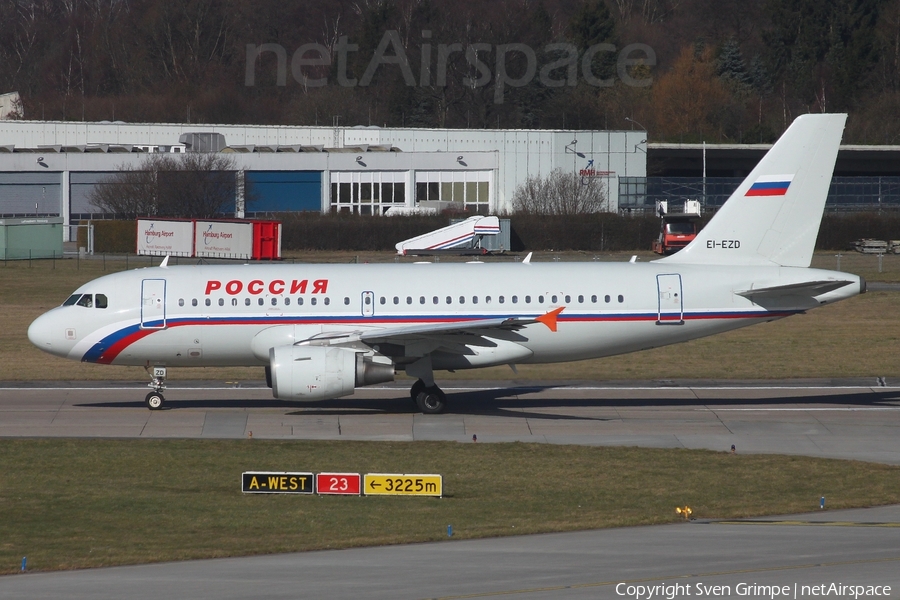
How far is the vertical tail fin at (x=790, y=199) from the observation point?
28.6 meters

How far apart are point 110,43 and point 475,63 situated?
47745mm

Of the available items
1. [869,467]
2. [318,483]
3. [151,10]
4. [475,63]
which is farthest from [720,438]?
[151,10]

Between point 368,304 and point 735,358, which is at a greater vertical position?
point 368,304

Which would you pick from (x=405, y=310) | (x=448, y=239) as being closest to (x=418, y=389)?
(x=405, y=310)

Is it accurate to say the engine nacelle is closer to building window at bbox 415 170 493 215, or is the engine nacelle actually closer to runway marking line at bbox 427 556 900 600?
runway marking line at bbox 427 556 900 600

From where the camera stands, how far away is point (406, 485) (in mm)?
19484

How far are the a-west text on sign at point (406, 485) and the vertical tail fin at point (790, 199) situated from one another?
1261 cm

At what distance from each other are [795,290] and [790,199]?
2642 millimetres

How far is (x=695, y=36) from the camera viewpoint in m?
144

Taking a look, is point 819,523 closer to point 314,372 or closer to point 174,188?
point 314,372

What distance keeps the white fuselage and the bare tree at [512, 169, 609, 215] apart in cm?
6218

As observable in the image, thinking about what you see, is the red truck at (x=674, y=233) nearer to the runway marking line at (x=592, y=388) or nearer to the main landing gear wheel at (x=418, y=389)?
the runway marking line at (x=592, y=388)

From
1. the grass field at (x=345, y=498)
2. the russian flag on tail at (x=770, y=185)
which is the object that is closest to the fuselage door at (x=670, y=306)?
the russian flag on tail at (x=770, y=185)

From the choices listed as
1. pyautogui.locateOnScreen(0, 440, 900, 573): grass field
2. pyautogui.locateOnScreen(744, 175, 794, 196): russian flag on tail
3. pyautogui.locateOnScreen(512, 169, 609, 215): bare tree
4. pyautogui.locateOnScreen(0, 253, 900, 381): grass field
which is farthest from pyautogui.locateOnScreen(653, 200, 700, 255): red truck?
pyautogui.locateOnScreen(0, 440, 900, 573): grass field
